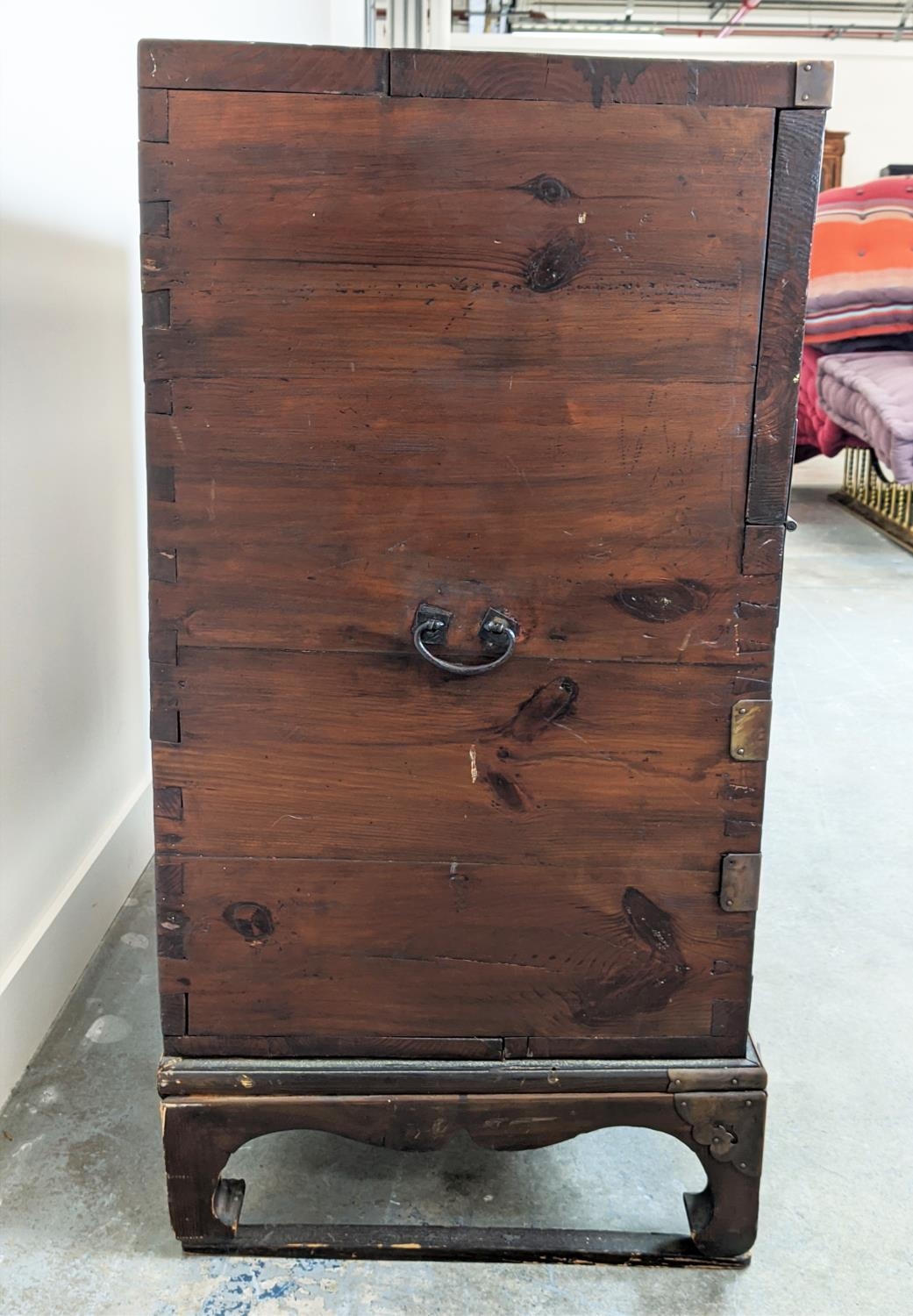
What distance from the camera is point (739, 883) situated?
1145 millimetres

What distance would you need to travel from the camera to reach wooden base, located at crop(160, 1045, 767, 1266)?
46.3 inches

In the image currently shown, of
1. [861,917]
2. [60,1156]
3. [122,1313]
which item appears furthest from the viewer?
[861,917]

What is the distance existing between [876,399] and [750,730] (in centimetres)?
374

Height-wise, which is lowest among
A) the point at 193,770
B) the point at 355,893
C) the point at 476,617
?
the point at 355,893

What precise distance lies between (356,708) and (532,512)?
24 centimetres

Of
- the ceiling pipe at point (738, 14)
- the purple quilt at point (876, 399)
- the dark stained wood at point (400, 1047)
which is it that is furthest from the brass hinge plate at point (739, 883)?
the ceiling pipe at point (738, 14)

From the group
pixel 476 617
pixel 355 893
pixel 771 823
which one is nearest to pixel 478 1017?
pixel 355 893

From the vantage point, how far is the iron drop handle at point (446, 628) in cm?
106

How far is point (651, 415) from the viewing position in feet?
3.40

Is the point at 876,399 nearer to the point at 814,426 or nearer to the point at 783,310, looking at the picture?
the point at 814,426

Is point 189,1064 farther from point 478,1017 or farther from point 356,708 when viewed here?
point 356,708

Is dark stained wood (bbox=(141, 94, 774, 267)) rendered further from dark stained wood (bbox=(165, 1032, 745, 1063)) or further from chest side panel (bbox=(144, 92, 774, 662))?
dark stained wood (bbox=(165, 1032, 745, 1063))

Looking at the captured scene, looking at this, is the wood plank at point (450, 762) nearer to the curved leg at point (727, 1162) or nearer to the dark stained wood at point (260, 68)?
the curved leg at point (727, 1162)

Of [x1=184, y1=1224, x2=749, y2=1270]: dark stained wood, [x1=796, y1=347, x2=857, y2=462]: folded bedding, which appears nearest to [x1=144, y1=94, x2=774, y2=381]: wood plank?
[x1=184, y1=1224, x2=749, y2=1270]: dark stained wood
